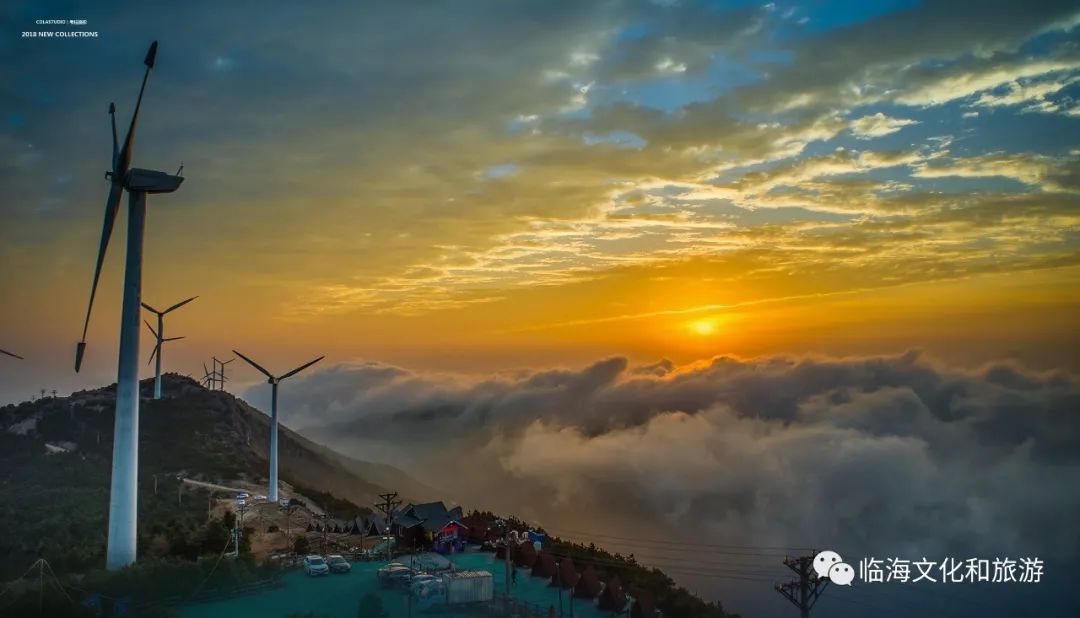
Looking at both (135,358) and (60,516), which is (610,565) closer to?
(135,358)

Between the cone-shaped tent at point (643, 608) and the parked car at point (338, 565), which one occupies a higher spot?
the parked car at point (338, 565)

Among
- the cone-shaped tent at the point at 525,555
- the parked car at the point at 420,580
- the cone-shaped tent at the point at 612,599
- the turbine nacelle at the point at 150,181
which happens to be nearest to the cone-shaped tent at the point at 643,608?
the cone-shaped tent at the point at 612,599

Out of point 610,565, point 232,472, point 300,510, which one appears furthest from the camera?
point 232,472

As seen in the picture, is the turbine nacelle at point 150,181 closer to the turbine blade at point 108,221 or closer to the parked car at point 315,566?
the turbine blade at point 108,221

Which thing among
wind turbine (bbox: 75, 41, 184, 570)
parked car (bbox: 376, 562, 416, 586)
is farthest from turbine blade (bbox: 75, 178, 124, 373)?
parked car (bbox: 376, 562, 416, 586)

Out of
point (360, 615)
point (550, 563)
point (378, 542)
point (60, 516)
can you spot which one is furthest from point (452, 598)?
point (60, 516)

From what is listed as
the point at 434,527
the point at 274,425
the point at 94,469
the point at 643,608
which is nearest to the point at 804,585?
the point at 643,608
